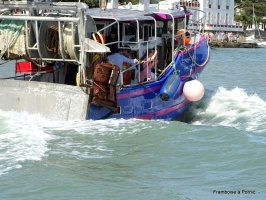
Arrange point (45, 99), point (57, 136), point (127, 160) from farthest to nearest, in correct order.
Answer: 1. point (45, 99)
2. point (57, 136)
3. point (127, 160)

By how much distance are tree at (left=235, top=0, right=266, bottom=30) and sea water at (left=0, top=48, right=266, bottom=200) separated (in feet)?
239

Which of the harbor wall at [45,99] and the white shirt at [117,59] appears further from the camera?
the white shirt at [117,59]

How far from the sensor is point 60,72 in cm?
1243

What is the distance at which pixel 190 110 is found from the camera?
14.9 metres

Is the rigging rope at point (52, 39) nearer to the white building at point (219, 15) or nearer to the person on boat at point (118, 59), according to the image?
the person on boat at point (118, 59)

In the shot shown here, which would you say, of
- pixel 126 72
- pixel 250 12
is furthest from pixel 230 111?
pixel 250 12

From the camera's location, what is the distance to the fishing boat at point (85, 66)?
10352 millimetres

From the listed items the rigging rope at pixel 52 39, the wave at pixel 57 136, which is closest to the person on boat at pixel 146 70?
the wave at pixel 57 136

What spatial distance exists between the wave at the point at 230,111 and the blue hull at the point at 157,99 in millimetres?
736

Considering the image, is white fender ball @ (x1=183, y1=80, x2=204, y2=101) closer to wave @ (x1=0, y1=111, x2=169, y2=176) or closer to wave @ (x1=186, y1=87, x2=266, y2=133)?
wave @ (x1=186, y1=87, x2=266, y2=133)

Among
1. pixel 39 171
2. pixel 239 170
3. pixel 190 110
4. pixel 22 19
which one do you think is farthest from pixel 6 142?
pixel 190 110

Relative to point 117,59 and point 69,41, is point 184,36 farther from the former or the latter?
point 69,41

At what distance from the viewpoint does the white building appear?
73.9 meters

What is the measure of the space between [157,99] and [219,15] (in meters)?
67.6
